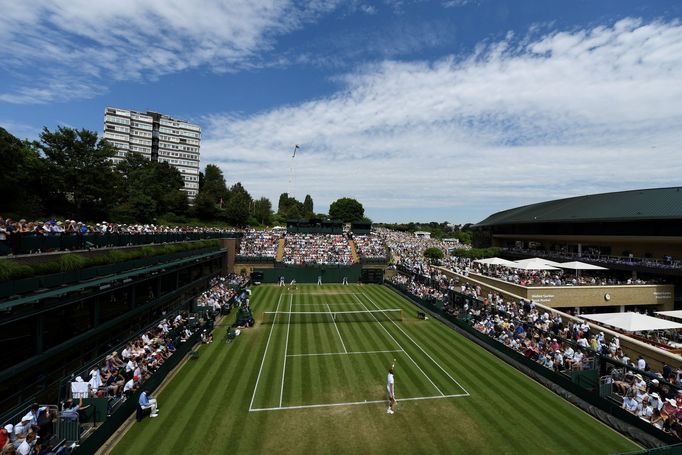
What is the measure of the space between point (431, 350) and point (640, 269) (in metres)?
26.9

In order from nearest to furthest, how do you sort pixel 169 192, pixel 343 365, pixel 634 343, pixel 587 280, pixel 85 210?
pixel 634 343 < pixel 343 365 < pixel 587 280 < pixel 85 210 < pixel 169 192

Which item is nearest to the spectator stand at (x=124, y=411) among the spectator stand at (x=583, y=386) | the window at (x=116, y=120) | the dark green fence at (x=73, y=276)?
the dark green fence at (x=73, y=276)

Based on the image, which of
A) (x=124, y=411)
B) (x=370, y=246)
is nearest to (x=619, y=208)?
(x=370, y=246)

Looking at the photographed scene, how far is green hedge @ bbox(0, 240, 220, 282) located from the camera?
11.6 metres

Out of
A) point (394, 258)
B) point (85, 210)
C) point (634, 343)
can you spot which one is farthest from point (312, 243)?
point (634, 343)

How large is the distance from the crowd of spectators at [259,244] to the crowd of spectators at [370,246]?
1339cm

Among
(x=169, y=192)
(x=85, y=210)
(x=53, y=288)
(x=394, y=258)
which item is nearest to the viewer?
(x=53, y=288)

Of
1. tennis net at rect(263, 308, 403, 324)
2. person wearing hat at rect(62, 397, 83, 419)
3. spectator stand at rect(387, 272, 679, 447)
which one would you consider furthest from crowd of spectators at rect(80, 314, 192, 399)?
spectator stand at rect(387, 272, 679, 447)

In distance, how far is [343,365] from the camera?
19.8 metres

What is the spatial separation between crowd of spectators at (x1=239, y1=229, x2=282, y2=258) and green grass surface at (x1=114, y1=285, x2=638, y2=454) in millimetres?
27592

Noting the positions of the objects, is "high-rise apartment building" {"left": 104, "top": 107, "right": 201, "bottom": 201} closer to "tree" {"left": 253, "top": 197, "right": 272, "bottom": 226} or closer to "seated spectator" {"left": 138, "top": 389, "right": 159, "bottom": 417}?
"tree" {"left": 253, "top": 197, "right": 272, "bottom": 226}

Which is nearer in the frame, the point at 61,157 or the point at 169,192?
the point at 61,157

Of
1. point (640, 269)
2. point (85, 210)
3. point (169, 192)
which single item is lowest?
point (640, 269)

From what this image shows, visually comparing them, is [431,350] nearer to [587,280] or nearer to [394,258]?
[587,280]
